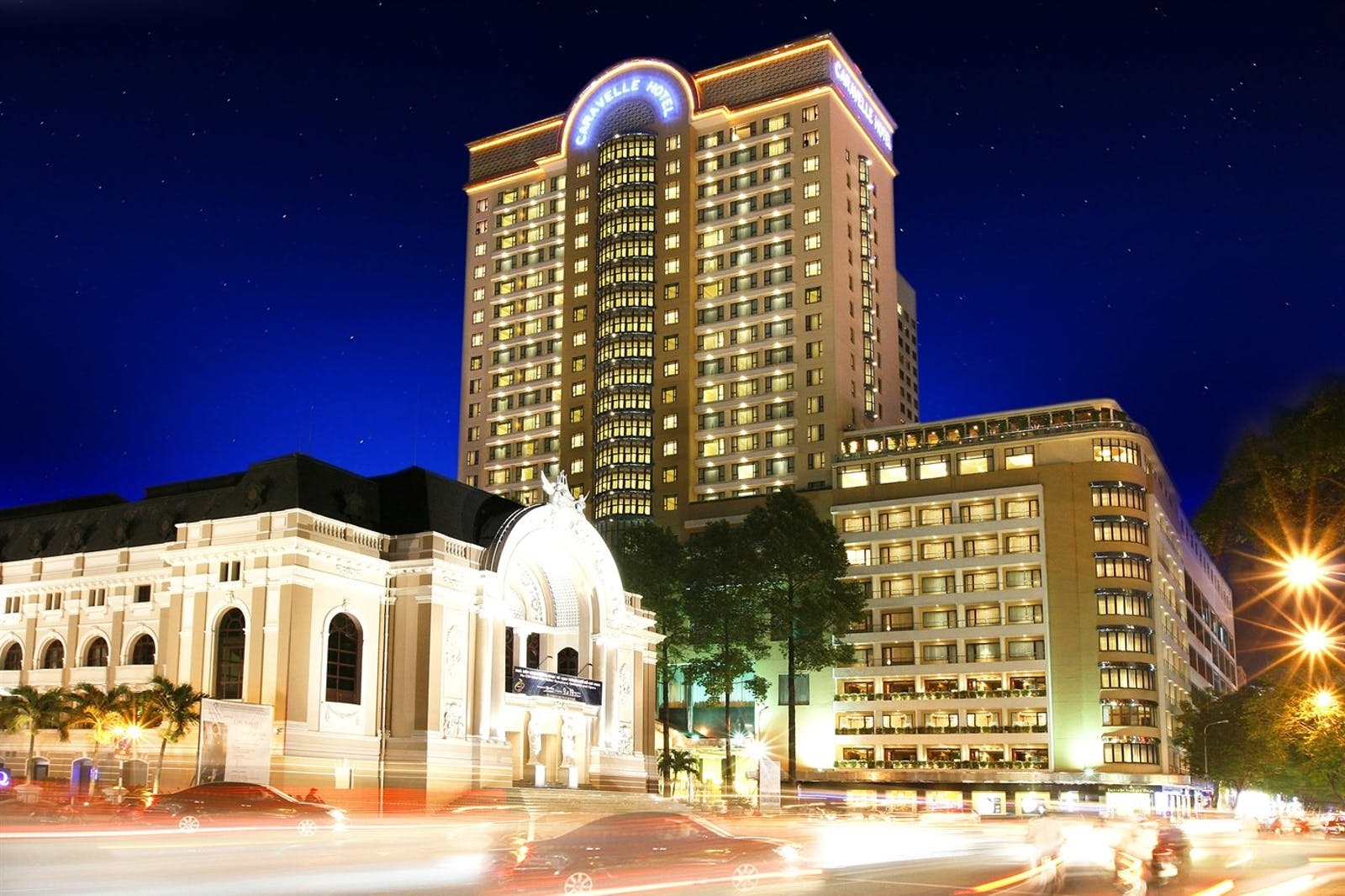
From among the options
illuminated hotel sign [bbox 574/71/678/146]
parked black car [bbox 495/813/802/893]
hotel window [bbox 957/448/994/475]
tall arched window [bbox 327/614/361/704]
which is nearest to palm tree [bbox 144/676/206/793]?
tall arched window [bbox 327/614/361/704]

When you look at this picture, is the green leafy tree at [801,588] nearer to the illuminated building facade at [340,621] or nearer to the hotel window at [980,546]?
the hotel window at [980,546]

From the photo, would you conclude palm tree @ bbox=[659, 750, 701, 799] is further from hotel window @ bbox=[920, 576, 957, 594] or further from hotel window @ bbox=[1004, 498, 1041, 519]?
hotel window @ bbox=[1004, 498, 1041, 519]

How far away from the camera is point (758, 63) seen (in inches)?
5522

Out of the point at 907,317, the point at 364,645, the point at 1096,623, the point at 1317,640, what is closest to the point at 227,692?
the point at 364,645

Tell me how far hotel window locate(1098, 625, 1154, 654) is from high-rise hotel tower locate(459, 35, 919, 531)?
31.6 m

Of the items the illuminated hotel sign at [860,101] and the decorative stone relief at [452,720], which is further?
the illuminated hotel sign at [860,101]

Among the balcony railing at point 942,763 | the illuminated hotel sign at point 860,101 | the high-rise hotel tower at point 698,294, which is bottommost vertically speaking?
the balcony railing at point 942,763

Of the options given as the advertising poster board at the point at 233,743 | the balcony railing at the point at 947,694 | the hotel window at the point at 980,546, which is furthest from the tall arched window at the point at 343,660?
the hotel window at the point at 980,546

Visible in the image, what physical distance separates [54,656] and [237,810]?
37.6 metres

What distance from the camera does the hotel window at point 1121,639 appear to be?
105m

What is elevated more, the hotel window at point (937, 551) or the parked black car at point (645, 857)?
the hotel window at point (937, 551)

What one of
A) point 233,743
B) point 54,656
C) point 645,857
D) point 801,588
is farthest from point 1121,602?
point 645,857

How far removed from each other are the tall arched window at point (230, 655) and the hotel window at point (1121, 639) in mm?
70857

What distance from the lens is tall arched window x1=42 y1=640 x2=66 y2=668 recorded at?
6881 centimetres
